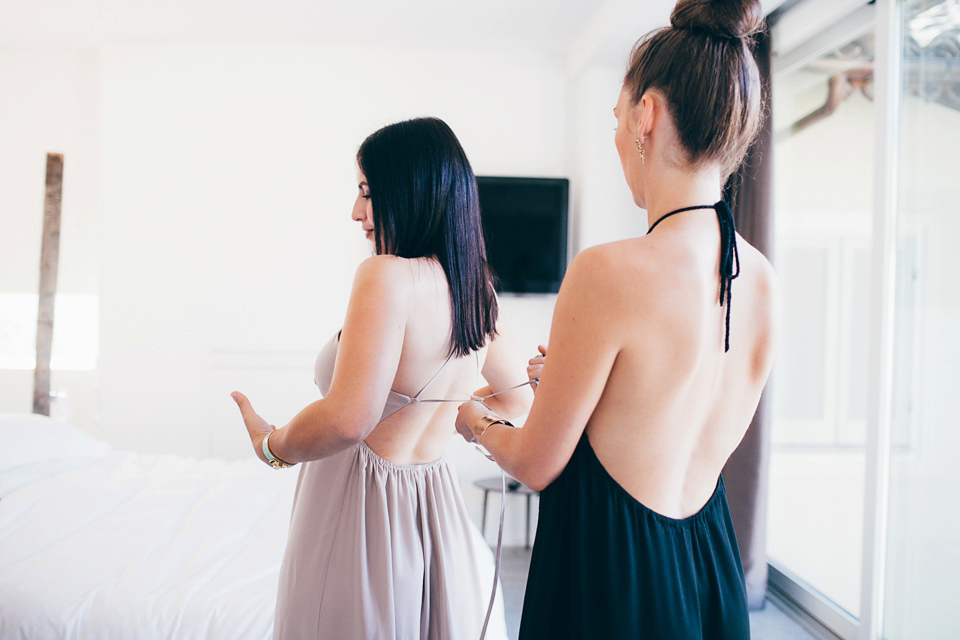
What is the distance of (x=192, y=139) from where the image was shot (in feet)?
11.9

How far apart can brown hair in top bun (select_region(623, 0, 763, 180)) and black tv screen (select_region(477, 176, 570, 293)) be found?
280 cm

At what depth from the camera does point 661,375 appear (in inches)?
28.3

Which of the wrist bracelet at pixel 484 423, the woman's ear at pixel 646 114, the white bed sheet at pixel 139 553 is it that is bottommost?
the white bed sheet at pixel 139 553

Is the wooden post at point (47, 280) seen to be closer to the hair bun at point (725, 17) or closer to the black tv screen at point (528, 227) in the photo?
the black tv screen at point (528, 227)

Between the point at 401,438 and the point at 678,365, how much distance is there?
57 centimetres

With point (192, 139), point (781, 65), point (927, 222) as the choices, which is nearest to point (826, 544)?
point (927, 222)

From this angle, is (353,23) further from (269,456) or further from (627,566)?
(627,566)

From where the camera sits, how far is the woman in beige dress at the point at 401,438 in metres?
1.03

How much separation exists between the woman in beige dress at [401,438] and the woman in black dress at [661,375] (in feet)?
0.98

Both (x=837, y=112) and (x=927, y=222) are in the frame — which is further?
(x=837, y=112)

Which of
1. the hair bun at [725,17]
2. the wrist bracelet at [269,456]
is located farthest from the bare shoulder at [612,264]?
the wrist bracelet at [269,456]

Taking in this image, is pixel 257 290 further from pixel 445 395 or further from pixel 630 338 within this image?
pixel 630 338

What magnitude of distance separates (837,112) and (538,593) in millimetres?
2786

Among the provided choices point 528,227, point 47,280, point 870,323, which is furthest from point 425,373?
point 47,280
